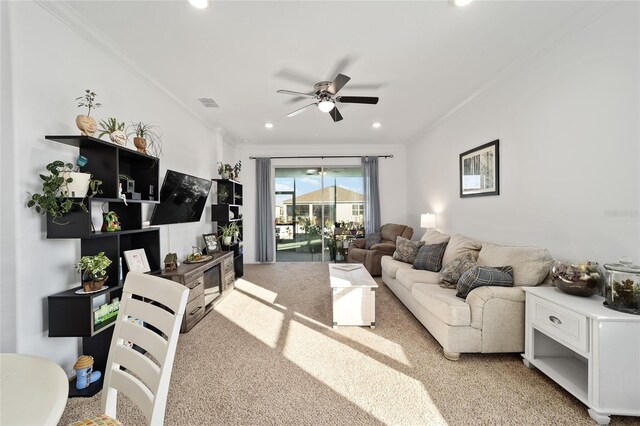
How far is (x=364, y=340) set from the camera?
2.64 meters

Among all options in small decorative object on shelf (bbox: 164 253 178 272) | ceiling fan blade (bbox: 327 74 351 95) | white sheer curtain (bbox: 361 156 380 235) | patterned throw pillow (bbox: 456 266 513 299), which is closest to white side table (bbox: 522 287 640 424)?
patterned throw pillow (bbox: 456 266 513 299)

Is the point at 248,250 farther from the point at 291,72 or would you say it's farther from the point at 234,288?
the point at 291,72

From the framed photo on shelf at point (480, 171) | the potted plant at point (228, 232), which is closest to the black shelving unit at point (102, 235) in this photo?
the potted plant at point (228, 232)

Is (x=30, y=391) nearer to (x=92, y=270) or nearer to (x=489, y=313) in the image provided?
(x=92, y=270)

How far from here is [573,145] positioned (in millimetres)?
2248

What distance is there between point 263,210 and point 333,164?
1.98 meters

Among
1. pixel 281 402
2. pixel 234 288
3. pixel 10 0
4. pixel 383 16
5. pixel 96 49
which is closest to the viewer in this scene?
pixel 10 0

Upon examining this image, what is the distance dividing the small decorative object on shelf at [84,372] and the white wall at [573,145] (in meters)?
3.97

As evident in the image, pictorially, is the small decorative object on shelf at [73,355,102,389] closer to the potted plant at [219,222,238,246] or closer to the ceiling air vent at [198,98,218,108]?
the potted plant at [219,222,238,246]

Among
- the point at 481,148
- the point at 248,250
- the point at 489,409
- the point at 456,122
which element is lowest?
the point at 489,409

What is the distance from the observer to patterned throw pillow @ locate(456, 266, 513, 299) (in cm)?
239

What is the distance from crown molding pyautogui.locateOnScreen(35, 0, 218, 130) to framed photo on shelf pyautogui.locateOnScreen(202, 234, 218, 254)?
6.87 feet

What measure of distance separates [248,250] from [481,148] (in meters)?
5.01

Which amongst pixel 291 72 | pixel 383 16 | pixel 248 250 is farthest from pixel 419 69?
pixel 248 250
